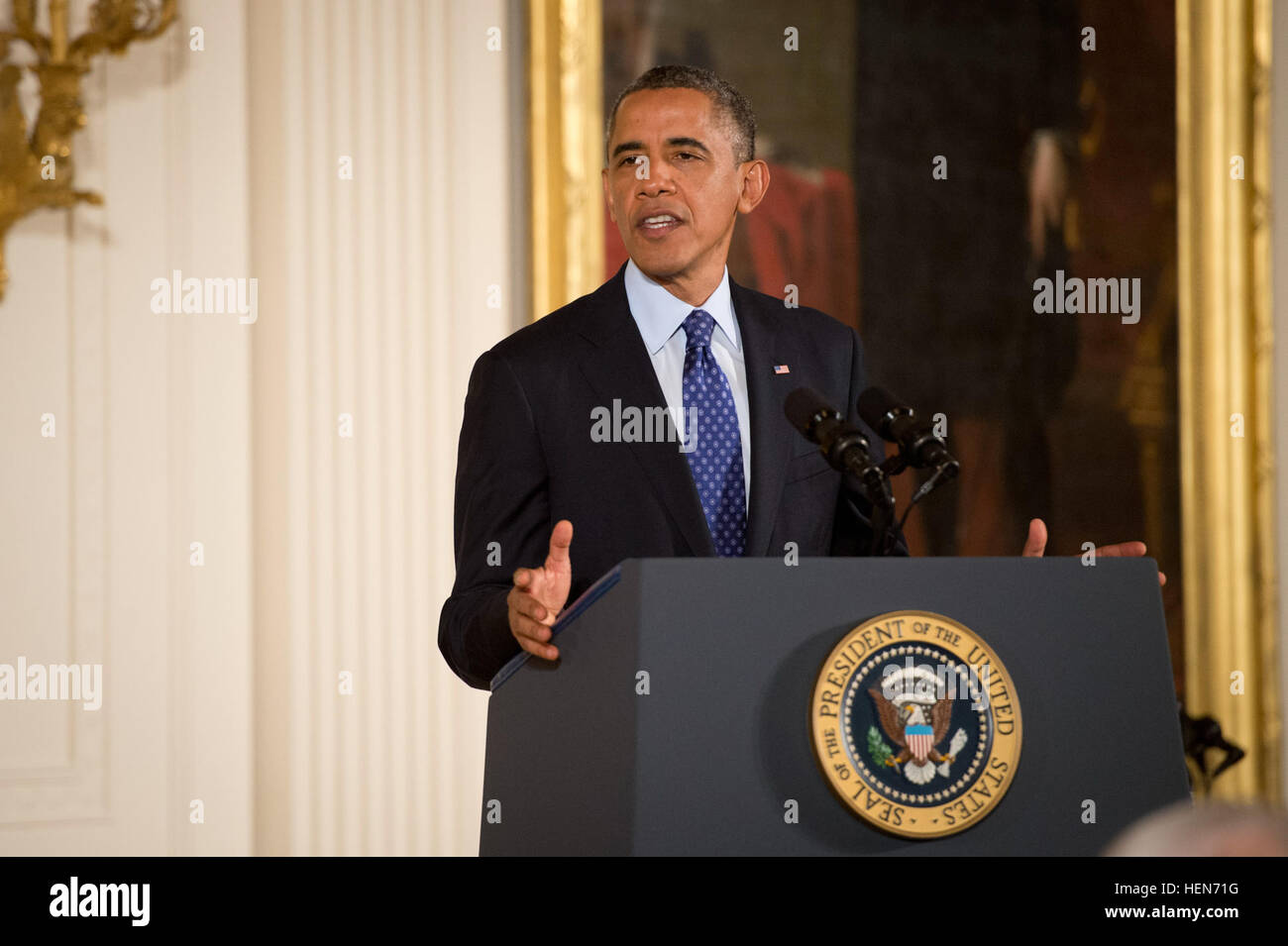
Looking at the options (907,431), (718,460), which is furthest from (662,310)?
(907,431)

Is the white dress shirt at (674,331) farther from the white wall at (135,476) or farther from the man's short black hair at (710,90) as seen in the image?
the white wall at (135,476)

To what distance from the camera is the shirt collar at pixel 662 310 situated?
2213 millimetres

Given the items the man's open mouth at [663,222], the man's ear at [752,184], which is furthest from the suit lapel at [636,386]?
the man's ear at [752,184]

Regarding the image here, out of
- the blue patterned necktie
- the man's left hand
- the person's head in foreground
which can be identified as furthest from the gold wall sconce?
the person's head in foreground

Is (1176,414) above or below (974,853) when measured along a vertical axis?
above

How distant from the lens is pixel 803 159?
4199 mm

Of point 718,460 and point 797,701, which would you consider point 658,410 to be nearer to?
point 718,460

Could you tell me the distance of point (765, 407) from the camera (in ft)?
6.88

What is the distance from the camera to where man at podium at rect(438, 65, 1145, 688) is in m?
2.01

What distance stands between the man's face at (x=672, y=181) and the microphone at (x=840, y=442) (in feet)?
1.89

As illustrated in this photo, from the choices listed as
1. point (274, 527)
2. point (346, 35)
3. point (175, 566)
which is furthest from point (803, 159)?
point (175, 566)

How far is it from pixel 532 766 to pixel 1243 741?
134 inches

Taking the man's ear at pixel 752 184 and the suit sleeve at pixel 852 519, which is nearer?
the suit sleeve at pixel 852 519
